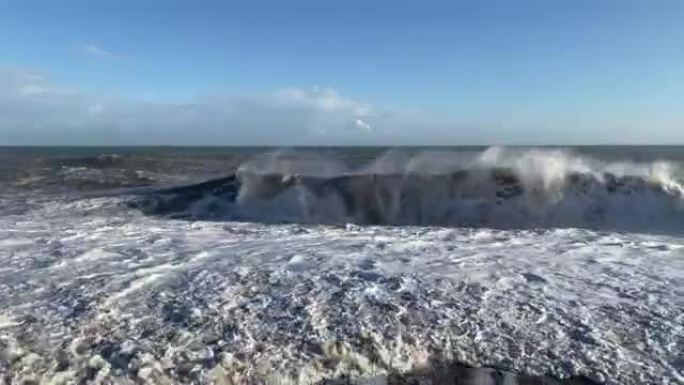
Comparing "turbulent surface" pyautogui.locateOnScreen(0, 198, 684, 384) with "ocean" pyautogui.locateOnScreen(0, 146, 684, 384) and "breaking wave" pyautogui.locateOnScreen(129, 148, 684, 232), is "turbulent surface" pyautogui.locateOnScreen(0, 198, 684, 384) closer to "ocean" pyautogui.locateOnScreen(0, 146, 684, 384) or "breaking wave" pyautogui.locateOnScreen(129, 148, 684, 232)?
"ocean" pyautogui.locateOnScreen(0, 146, 684, 384)

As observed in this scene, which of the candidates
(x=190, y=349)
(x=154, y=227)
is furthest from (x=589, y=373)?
(x=154, y=227)

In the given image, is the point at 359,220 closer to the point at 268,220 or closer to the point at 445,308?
the point at 268,220

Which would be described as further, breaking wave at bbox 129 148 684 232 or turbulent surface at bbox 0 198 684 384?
breaking wave at bbox 129 148 684 232

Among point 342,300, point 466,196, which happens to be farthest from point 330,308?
point 466,196

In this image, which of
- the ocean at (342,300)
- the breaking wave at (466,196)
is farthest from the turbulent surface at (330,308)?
the breaking wave at (466,196)

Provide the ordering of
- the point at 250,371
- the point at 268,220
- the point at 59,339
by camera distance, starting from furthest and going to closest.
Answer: the point at 268,220
the point at 59,339
the point at 250,371

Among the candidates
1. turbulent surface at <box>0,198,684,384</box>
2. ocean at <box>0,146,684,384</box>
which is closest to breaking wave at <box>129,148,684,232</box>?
ocean at <box>0,146,684,384</box>

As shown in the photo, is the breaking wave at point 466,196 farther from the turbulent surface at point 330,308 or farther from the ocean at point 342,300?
the turbulent surface at point 330,308
